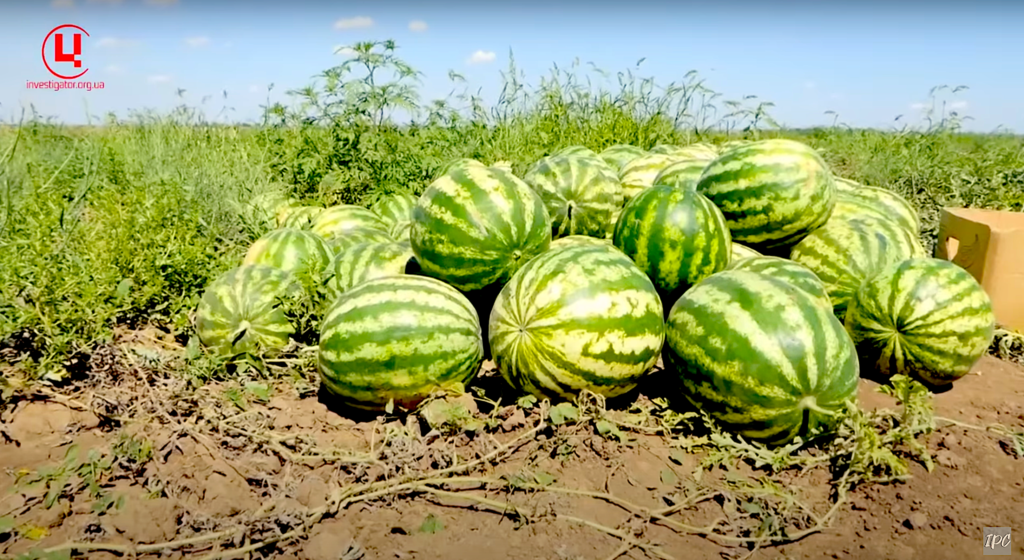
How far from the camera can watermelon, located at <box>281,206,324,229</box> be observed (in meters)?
5.05

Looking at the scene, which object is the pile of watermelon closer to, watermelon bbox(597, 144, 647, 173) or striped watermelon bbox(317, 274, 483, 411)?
striped watermelon bbox(317, 274, 483, 411)

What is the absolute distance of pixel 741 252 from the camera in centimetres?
364

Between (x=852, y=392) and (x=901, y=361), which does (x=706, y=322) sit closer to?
(x=852, y=392)

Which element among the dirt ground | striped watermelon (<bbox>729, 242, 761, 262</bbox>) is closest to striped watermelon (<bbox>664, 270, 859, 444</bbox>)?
the dirt ground

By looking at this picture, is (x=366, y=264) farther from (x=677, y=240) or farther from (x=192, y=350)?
(x=677, y=240)

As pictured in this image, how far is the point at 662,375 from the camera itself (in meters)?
3.45

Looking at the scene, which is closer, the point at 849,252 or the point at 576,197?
the point at 849,252

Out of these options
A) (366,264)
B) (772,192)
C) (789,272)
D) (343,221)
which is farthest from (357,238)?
(789,272)

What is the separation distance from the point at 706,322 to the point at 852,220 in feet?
5.07

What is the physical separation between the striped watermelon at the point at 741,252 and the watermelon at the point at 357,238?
6.32 feet

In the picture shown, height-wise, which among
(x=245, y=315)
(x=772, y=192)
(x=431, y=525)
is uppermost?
(x=772, y=192)

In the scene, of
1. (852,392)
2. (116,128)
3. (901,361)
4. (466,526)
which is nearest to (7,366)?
(466,526)

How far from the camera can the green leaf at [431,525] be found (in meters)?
2.28

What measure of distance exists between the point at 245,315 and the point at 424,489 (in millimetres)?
1547
